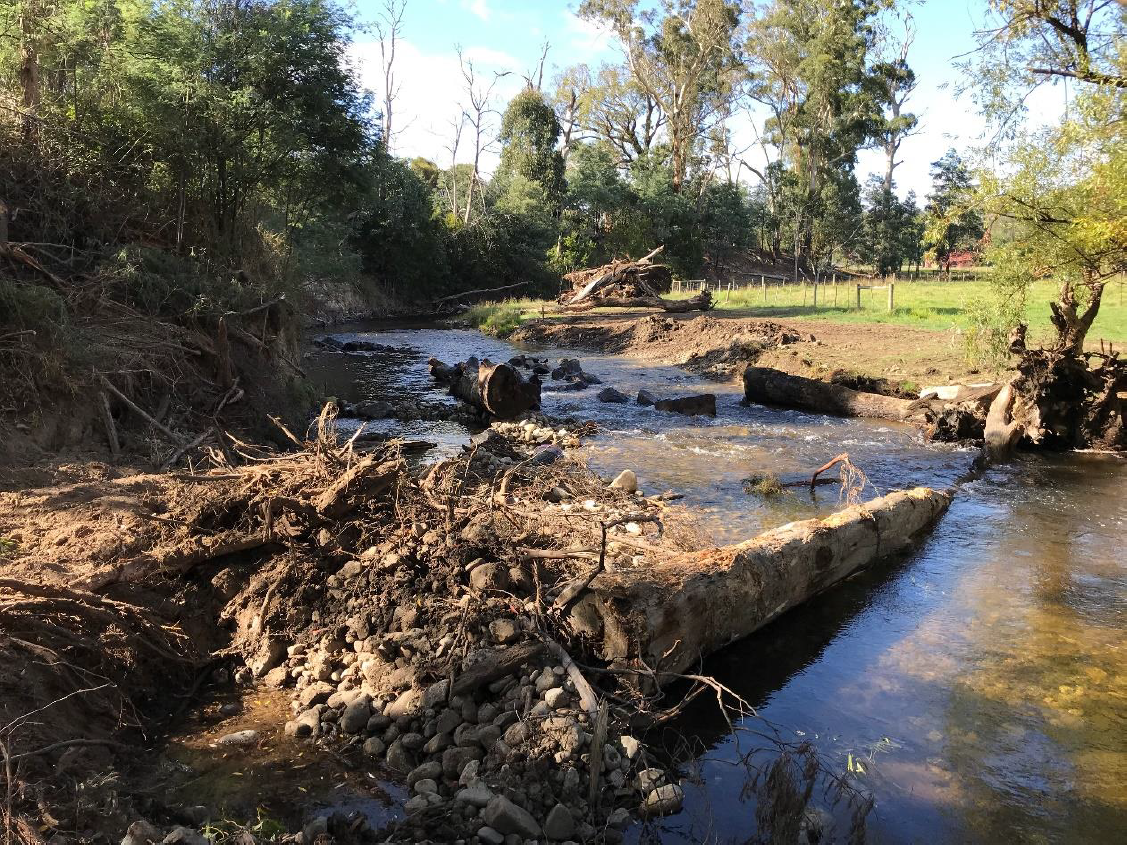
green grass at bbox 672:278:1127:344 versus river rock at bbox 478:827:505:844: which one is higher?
green grass at bbox 672:278:1127:344

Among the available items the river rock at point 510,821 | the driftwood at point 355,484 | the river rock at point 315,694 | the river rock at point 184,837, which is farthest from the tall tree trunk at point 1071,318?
the river rock at point 184,837

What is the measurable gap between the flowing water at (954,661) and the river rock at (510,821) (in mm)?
760

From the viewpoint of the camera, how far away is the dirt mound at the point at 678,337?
804 inches

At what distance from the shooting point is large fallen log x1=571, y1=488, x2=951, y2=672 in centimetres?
479

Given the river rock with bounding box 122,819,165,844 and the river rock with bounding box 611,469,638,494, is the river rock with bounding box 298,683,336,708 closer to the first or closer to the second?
the river rock with bounding box 122,819,165,844

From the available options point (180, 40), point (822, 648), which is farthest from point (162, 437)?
point (180, 40)

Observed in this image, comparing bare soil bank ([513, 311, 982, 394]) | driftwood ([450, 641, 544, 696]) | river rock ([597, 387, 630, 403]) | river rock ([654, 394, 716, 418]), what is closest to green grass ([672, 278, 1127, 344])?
bare soil bank ([513, 311, 982, 394])

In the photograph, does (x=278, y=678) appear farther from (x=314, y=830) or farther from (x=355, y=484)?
(x=314, y=830)

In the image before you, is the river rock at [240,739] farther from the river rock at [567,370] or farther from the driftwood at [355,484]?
the river rock at [567,370]

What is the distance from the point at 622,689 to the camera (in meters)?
4.63

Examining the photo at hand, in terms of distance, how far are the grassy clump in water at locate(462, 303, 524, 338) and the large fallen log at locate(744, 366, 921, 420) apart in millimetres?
14287

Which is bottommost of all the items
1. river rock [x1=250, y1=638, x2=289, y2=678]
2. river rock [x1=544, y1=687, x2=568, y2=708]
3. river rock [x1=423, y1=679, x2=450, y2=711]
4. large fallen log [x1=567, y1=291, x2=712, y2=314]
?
river rock [x1=250, y1=638, x2=289, y2=678]

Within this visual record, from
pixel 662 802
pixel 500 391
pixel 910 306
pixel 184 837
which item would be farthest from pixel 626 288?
A: pixel 184 837

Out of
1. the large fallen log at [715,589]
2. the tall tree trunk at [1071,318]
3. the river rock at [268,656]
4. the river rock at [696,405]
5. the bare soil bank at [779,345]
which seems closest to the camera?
the large fallen log at [715,589]
